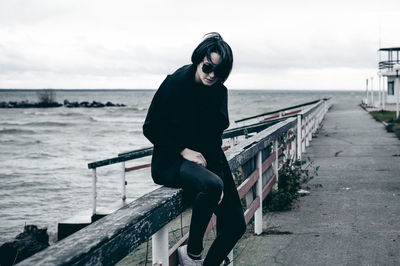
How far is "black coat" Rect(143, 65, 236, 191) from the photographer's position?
8.82 ft

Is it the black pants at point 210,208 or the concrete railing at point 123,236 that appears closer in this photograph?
the concrete railing at point 123,236

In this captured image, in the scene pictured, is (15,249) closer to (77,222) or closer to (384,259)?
(77,222)

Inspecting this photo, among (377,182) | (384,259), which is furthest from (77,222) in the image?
(384,259)

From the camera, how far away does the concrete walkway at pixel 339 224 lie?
4.26 m

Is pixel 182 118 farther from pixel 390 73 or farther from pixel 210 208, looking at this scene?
pixel 390 73

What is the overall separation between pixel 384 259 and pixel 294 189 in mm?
2564

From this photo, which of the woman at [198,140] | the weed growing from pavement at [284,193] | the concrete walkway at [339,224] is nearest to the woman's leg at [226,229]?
the woman at [198,140]

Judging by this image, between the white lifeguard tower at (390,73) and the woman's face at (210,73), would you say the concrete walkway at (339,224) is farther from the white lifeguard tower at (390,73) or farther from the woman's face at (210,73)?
the white lifeguard tower at (390,73)

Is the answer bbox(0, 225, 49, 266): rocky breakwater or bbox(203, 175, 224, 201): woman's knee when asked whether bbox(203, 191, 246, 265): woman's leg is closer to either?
bbox(203, 175, 224, 201): woman's knee

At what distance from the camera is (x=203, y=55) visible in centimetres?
278

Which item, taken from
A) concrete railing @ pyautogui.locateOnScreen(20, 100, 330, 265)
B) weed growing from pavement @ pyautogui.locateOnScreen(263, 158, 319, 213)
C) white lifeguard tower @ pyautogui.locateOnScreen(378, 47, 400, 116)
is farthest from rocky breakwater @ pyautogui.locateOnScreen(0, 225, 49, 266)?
white lifeguard tower @ pyautogui.locateOnScreen(378, 47, 400, 116)

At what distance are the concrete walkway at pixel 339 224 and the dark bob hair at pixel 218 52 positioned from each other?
204cm

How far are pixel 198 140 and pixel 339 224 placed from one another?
3027 millimetres

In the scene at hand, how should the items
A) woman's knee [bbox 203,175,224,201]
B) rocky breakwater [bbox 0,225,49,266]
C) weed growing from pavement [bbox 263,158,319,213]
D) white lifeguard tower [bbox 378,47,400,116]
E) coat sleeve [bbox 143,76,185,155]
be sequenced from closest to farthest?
woman's knee [bbox 203,175,224,201] → coat sleeve [bbox 143,76,185,155] → weed growing from pavement [bbox 263,158,319,213] → rocky breakwater [bbox 0,225,49,266] → white lifeguard tower [bbox 378,47,400,116]
